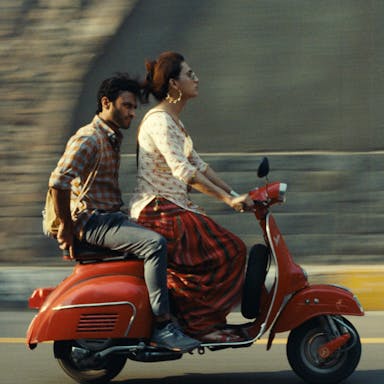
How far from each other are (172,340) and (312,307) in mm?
719

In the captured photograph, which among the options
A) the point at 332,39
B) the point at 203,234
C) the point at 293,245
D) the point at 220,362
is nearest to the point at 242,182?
the point at 293,245

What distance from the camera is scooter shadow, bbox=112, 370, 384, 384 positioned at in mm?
5566

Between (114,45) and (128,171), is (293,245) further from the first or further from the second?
(114,45)

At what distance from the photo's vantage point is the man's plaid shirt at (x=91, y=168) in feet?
16.8

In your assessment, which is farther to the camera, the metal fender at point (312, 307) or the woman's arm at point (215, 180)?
the woman's arm at point (215, 180)

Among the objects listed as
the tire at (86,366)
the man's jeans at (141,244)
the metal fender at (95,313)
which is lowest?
the tire at (86,366)

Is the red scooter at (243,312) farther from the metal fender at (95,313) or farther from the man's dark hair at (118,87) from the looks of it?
the man's dark hair at (118,87)

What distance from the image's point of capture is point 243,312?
17.5 feet

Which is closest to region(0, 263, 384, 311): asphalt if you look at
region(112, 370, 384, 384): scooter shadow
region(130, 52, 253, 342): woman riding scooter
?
region(112, 370, 384, 384): scooter shadow

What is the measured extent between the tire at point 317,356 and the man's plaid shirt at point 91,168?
1.15 m

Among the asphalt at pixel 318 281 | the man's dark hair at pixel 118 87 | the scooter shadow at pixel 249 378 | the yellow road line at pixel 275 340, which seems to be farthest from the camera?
the asphalt at pixel 318 281

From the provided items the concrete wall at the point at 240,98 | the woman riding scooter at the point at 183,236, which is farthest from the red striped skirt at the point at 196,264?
the concrete wall at the point at 240,98

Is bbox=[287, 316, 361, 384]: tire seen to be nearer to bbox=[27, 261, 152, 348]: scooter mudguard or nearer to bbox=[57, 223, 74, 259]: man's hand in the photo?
bbox=[27, 261, 152, 348]: scooter mudguard

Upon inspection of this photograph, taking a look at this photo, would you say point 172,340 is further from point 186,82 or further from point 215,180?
point 186,82
